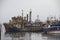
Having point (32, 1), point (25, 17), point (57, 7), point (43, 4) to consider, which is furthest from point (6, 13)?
point (57, 7)

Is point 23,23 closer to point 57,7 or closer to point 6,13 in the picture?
point 6,13

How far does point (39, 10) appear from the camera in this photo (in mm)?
4141

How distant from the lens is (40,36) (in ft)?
13.3

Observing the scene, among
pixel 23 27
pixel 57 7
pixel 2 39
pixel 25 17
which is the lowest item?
pixel 2 39

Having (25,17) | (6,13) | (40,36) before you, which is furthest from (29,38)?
(6,13)

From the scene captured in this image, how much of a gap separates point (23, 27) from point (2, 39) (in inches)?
A: 26.7

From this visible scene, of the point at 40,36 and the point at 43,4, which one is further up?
the point at 43,4

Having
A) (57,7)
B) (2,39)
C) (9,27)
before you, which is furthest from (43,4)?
(2,39)

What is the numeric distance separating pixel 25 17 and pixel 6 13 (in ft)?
1.84

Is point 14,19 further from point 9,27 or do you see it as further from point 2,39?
point 2,39

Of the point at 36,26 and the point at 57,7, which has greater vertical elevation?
the point at 57,7

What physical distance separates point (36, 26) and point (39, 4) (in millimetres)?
647

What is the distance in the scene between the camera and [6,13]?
163 inches

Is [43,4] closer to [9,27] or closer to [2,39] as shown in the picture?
[9,27]
